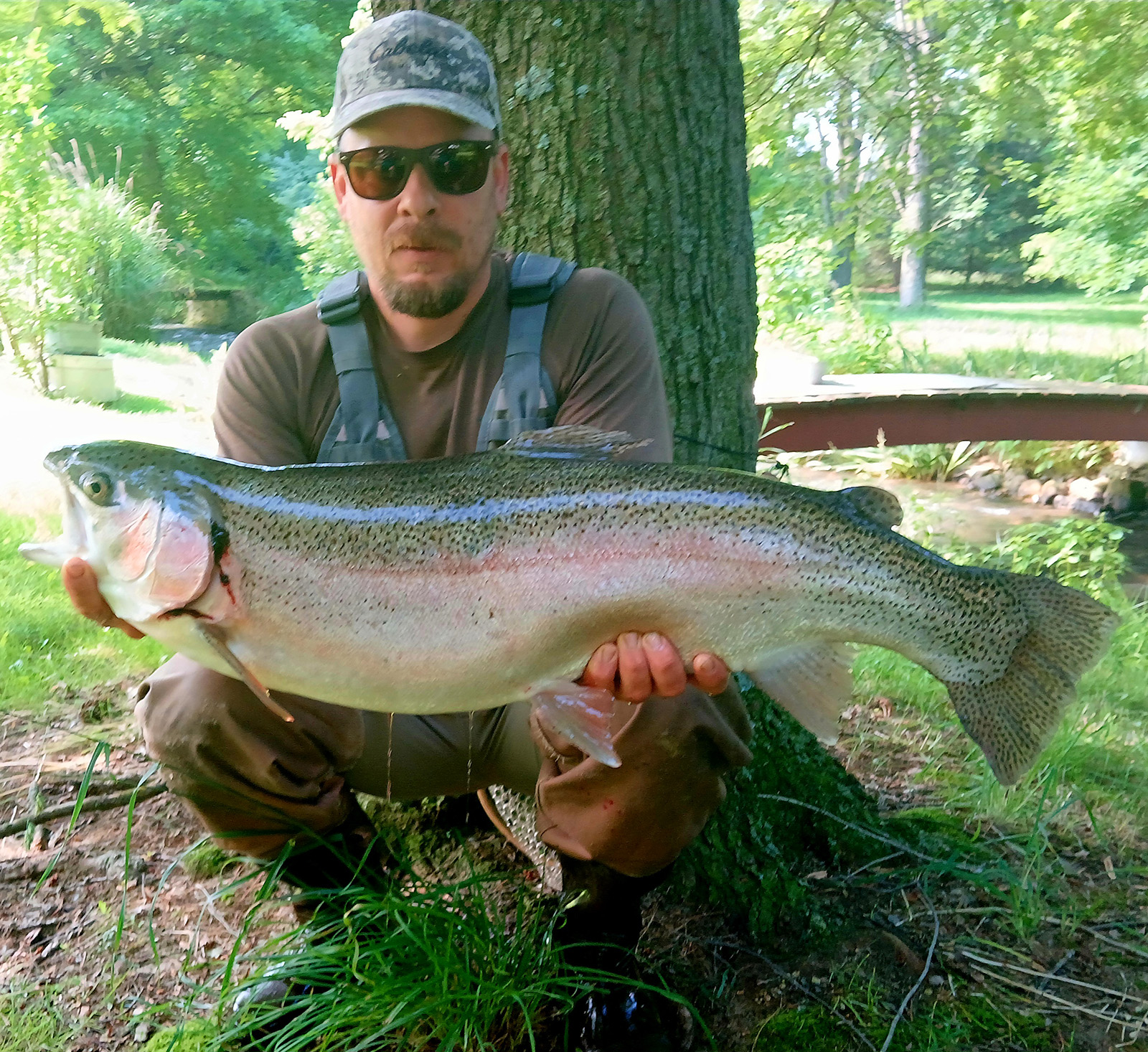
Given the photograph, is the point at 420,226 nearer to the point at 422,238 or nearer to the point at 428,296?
the point at 422,238

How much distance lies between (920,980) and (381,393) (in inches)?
83.5

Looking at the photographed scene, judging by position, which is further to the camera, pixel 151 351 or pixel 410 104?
Result: pixel 151 351

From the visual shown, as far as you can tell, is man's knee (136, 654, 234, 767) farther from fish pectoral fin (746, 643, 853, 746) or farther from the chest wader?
fish pectoral fin (746, 643, 853, 746)

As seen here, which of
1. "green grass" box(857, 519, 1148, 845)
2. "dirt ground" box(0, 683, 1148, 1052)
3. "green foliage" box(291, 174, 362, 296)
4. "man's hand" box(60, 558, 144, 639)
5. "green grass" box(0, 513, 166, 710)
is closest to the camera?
"man's hand" box(60, 558, 144, 639)

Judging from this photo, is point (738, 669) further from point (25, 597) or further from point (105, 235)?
point (105, 235)

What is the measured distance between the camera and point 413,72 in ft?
7.75

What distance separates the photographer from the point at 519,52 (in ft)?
9.45

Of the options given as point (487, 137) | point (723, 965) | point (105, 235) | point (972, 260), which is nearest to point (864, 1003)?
point (723, 965)

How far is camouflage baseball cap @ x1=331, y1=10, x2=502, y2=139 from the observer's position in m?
2.36

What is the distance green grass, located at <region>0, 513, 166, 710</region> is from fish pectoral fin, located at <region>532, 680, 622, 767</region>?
287 cm

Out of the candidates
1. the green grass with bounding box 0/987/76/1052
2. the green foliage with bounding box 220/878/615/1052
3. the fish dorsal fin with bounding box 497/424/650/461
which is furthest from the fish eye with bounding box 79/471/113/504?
the green grass with bounding box 0/987/76/1052

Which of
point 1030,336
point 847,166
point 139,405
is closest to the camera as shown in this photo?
point 847,166

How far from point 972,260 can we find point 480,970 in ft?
109

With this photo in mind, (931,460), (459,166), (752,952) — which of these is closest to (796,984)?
(752,952)
